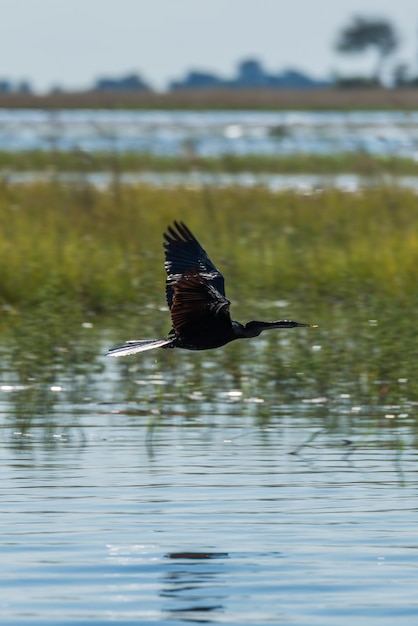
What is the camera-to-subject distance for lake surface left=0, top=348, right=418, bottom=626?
18.4 feet

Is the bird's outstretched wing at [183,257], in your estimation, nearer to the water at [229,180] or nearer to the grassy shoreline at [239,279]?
the grassy shoreline at [239,279]

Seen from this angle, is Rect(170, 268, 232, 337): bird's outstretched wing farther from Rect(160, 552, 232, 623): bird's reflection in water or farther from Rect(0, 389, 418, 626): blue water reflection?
Rect(160, 552, 232, 623): bird's reflection in water

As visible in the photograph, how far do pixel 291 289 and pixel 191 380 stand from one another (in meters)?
2.61

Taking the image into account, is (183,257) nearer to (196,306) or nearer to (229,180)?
(196,306)

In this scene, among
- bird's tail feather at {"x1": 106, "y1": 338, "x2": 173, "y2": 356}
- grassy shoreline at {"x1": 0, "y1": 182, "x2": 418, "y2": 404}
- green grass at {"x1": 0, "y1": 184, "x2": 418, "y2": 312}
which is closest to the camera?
bird's tail feather at {"x1": 106, "y1": 338, "x2": 173, "y2": 356}

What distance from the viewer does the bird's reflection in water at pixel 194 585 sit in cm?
553

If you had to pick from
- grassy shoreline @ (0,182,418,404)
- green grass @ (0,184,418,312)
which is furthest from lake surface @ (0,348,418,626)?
green grass @ (0,184,418,312)

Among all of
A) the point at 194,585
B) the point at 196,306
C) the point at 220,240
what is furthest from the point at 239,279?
the point at 194,585

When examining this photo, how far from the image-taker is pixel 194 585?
19.0 feet

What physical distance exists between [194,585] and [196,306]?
149cm

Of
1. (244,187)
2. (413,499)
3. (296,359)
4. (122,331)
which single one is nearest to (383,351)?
(296,359)

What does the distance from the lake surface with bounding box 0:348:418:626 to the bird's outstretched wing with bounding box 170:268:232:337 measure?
62 centimetres

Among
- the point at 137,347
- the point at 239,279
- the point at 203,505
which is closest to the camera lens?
the point at 203,505

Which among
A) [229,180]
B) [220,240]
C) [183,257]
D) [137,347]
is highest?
[183,257]
